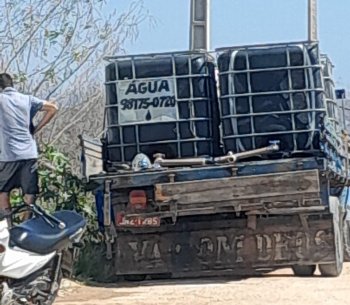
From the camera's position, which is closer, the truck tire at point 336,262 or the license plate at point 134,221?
the license plate at point 134,221

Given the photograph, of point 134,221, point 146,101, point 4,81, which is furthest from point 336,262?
point 4,81

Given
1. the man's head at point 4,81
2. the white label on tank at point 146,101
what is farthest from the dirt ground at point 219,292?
the man's head at point 4,81

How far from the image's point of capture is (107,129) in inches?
530

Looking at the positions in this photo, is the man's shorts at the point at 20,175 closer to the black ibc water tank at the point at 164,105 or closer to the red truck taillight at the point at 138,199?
the red truck taillight at the point at 138,199

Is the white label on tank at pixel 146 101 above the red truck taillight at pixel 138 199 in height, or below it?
above

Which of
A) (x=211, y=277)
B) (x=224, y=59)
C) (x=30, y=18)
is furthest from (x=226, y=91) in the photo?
(x=30, y=18)

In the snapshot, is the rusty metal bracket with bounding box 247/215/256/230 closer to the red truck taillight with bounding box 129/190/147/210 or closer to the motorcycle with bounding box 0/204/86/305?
the red truck taillight with bounding box 129/190/147/210

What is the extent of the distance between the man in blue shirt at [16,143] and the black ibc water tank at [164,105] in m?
2.34

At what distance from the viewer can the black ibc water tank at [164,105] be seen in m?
13.2

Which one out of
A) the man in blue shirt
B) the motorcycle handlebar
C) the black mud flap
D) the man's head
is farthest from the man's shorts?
the motorcycle handlebar

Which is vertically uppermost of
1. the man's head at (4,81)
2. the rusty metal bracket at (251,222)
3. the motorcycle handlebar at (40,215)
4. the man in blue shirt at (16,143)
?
the man's head at (4,81)

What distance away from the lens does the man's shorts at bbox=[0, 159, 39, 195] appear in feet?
36.0

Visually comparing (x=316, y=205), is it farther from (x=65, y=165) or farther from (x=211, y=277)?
(x=65, y=165)

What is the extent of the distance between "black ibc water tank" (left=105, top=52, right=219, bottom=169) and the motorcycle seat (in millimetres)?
4860
